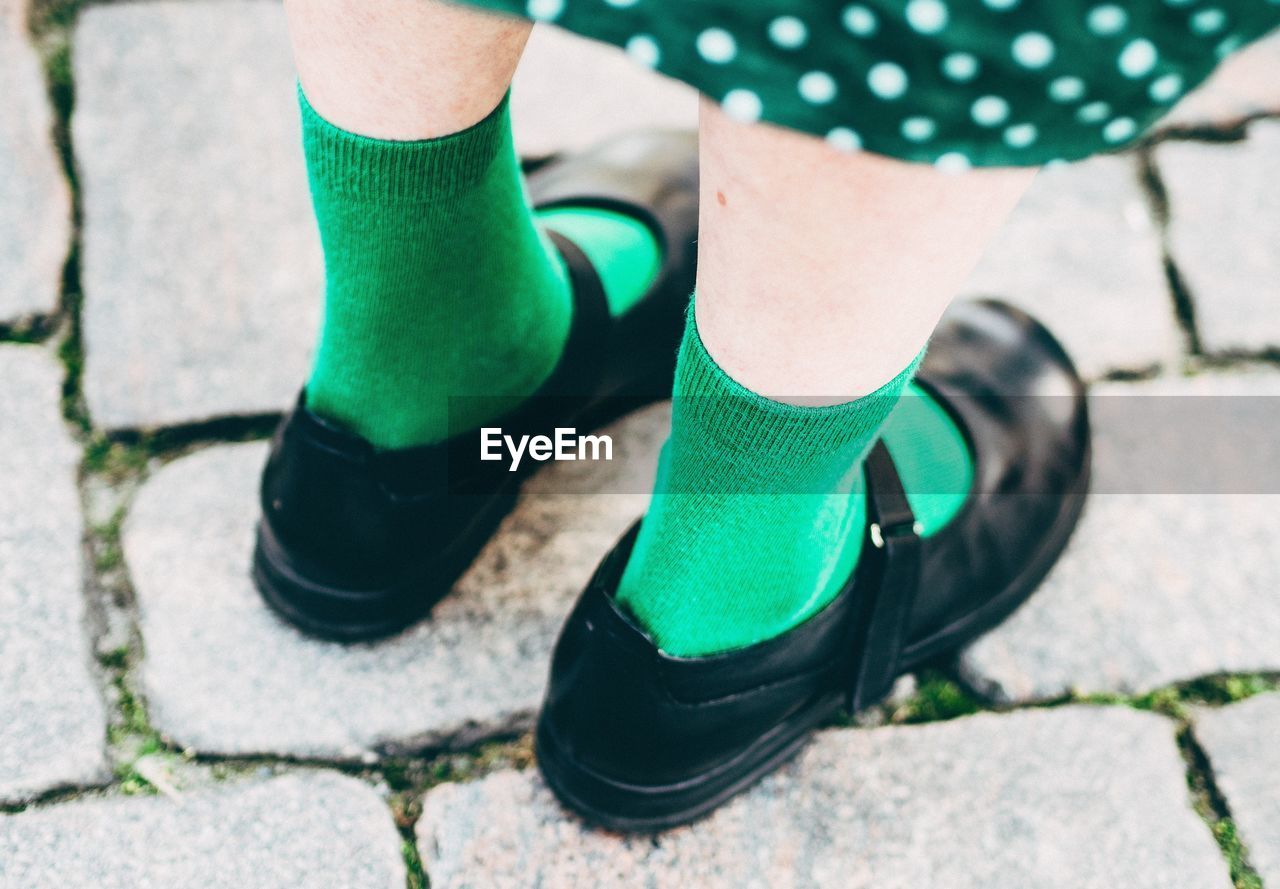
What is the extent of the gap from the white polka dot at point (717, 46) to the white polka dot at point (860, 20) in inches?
1.5

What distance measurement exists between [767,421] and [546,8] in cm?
24

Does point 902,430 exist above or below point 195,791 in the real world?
→ above

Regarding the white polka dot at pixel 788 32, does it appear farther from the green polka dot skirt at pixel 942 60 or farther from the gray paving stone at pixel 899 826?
the gray paving stone at pixel 899 826

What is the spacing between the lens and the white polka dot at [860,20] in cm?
32

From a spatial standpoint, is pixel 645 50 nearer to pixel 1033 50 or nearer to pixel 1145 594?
pixel 1033 50

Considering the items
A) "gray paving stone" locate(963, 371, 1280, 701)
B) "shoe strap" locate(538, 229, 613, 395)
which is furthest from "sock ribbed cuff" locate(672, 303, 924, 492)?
"gray paving stone" locate(963, 371, 1280, 701)

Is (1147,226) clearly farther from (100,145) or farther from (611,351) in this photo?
(100,145)

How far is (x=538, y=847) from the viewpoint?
2.48 ft

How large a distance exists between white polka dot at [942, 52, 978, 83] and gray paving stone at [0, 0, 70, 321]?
0.94 m

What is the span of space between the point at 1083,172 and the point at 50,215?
1096 mm

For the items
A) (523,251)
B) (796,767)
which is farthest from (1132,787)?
(523,251)

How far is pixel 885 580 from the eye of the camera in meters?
0.72

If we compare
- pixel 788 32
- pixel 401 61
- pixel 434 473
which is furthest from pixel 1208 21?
pixel 434 473

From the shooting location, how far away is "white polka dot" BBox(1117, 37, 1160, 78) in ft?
1.07
